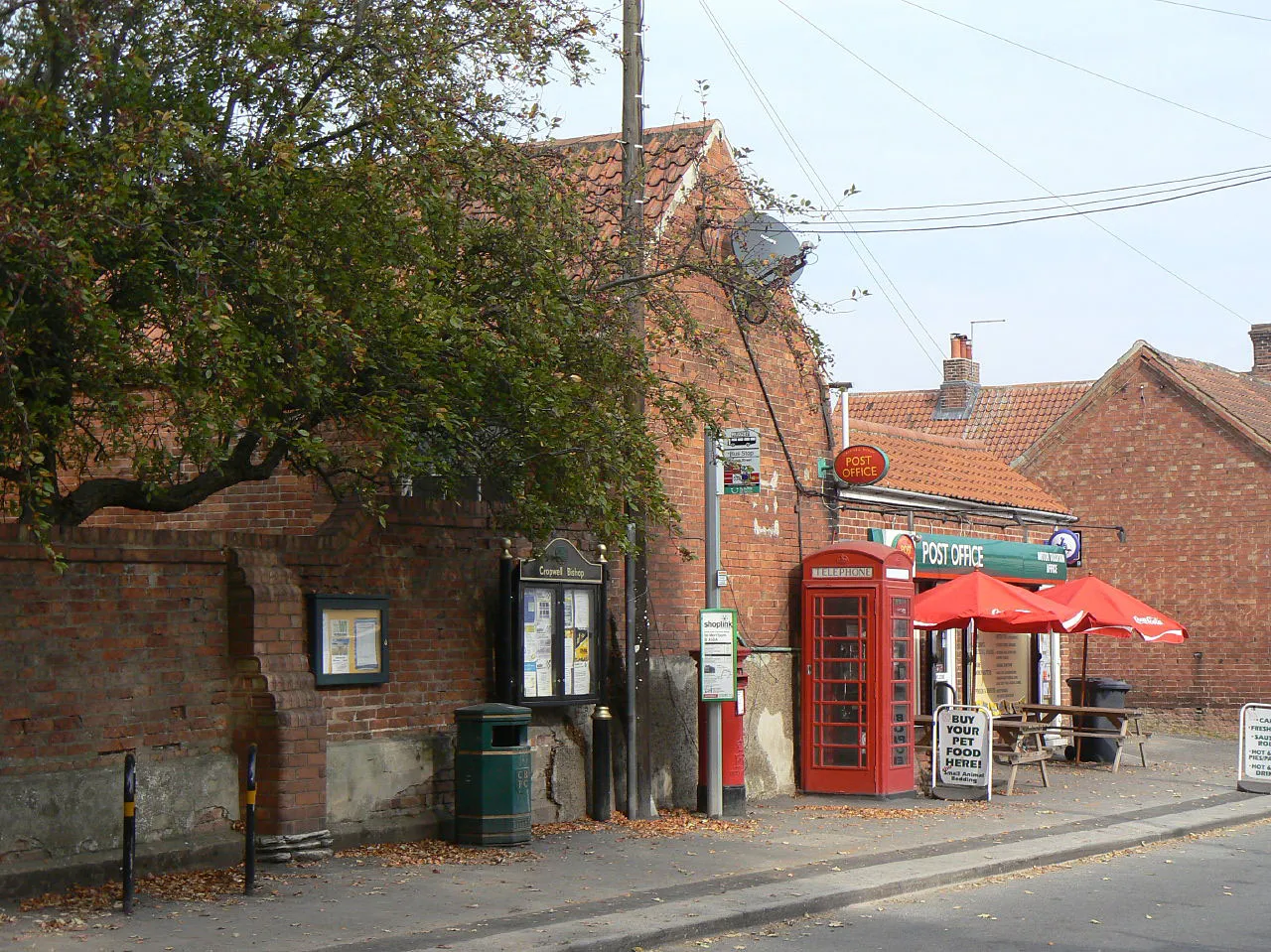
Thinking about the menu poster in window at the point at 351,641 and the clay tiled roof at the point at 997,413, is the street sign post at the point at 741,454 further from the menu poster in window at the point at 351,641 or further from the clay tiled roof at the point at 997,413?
the clay tiled roof at the point at 997,413

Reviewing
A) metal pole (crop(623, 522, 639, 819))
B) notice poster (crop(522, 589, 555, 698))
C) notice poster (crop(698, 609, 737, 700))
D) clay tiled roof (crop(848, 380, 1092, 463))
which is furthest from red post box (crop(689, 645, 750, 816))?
clay tiled roof (crop(848, 380, 1092, 463))

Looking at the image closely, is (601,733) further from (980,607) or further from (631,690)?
(980,607)

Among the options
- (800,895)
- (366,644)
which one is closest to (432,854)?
(366,644)

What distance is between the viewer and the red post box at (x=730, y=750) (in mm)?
15609

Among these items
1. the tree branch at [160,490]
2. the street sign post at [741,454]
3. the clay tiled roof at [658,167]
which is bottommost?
the tree branch at [160,490]

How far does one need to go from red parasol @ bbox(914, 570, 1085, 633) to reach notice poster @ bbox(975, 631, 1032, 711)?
406 cm

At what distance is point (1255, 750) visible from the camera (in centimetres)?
1947

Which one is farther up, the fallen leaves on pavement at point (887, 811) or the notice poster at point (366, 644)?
the notice poster at point (366, 644)

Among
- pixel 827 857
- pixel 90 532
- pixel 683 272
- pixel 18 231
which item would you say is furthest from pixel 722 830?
pixel 18 231

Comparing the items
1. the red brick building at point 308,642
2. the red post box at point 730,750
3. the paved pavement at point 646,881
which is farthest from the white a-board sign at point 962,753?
the red post box at point 730,750

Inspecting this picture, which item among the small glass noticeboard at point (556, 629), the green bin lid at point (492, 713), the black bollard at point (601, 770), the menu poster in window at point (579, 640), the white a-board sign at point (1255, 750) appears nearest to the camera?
the green bin lid at point (492, 713)

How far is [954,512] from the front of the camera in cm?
2191

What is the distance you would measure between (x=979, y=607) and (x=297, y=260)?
35.0ft

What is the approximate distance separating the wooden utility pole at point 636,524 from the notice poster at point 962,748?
4.05m
